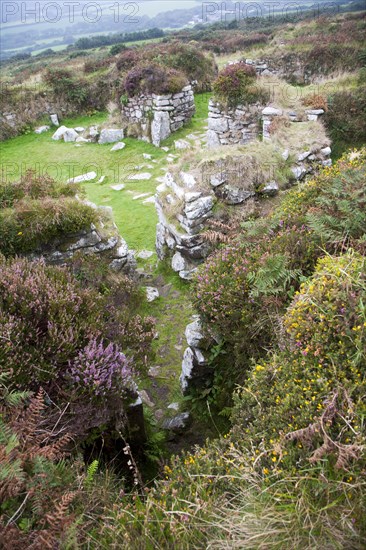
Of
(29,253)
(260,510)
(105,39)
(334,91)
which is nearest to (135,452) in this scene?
(260,510)

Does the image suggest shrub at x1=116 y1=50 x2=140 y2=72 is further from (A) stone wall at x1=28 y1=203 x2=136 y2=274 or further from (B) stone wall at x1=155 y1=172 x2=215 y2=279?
(A) stone wall at x1=28 y1=203 x2=136 y2=274

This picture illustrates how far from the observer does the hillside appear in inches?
109

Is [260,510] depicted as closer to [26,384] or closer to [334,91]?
[26,384]

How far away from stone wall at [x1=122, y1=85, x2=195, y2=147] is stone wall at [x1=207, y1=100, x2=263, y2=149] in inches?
98.4

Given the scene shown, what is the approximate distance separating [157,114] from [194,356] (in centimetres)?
1363

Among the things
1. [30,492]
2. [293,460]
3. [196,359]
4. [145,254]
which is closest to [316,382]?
[293,460]

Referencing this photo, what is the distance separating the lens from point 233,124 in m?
15.0

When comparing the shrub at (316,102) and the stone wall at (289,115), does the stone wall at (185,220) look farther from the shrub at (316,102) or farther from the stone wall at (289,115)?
the shrub at (316,102)

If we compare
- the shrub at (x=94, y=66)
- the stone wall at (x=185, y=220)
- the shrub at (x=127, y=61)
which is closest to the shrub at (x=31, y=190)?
the stone wall at (x=185, y=220)

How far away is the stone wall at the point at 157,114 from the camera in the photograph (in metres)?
17.0

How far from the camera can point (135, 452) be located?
17.6 feet

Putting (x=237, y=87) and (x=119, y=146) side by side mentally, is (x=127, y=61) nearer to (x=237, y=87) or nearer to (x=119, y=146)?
(x=119, y=146)

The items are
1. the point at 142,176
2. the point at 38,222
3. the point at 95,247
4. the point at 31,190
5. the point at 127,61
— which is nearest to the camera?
the point at 38,222

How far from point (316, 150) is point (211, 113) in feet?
19.4
